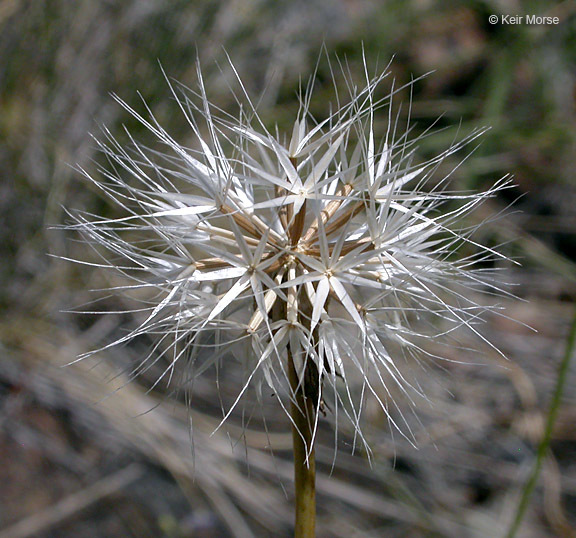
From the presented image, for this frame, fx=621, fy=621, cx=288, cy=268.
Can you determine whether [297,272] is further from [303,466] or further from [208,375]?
[208,375]

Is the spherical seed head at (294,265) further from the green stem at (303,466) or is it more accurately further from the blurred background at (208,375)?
the blurred background at (208,375)

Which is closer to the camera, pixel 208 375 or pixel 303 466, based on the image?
pixel 303 466

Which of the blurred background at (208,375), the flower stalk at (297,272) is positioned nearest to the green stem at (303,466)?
the flower stalk at (297,272)

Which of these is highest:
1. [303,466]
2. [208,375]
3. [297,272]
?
[297,272]

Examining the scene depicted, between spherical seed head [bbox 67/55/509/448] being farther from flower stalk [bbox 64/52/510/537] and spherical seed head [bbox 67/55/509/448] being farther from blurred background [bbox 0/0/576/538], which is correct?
blurred background [bbox 0/0/576/538]

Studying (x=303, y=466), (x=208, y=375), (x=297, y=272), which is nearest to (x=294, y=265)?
(x=297, y=272)

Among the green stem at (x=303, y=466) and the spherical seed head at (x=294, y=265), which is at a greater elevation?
the spherical seed head at (x=294, y=265)

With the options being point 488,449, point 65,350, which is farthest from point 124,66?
point 488,449
